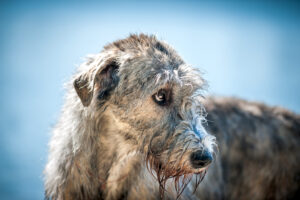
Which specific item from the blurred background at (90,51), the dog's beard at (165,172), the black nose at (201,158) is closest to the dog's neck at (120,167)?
the dog's beard at (165,172)

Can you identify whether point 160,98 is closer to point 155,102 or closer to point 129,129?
point 155,102

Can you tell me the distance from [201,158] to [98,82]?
126 centimetres

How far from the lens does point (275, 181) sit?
4703 mm

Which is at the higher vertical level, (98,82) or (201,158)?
(98,82)

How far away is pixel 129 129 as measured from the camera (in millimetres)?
3184

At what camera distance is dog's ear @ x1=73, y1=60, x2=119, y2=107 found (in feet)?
10.1

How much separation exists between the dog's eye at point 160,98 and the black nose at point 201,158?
1.94 ft

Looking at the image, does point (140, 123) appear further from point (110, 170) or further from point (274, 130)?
point (274, 130)

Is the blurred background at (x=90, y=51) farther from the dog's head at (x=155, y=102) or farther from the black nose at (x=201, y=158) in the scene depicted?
the black nose at (x=201, y=158)

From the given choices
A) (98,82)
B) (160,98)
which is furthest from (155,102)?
(98,82)

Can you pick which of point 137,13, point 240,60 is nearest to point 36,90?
point 240,60

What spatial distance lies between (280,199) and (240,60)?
15.9 meters

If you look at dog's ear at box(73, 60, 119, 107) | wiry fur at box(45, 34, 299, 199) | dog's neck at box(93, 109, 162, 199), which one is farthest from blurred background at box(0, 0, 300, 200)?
dog's neck at box(93, 109, 162, 199)

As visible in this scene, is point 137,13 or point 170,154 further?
point 137,13
